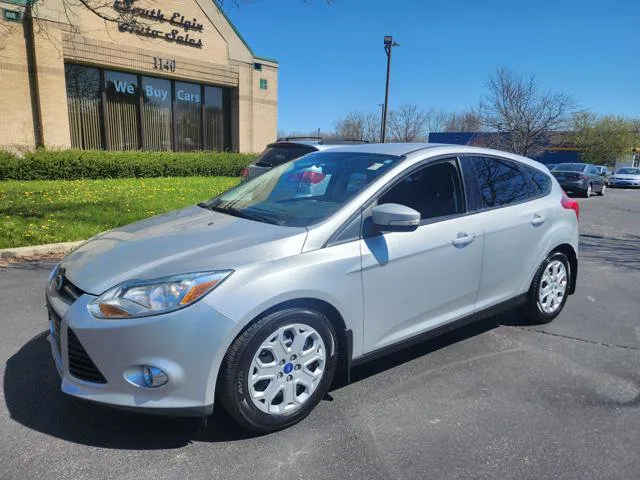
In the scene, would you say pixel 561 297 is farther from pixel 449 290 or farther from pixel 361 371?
pixel 361 371

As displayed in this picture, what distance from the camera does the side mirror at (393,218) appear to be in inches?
114

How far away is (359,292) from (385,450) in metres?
0.89

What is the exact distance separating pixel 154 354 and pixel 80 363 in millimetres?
456

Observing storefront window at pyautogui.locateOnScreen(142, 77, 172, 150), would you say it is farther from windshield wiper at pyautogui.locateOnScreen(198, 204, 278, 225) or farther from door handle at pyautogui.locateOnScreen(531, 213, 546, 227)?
door handle at pyautogui.locateOnScreen(531, 213, 546, 227)

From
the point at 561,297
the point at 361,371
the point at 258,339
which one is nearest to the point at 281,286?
the point at 258,339

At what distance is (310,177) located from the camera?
384 centimetres

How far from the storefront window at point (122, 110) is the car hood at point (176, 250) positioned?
17108 mm

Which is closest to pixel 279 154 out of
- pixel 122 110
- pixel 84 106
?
pixel 84 106

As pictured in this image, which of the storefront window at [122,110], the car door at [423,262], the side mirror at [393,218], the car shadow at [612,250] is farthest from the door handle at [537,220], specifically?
the storefront window at [122,110]

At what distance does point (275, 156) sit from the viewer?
9.09 meters

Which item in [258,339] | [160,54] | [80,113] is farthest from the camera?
[160,54]

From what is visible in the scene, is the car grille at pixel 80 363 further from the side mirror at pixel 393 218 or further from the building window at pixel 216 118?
the building window at pixel 216 118

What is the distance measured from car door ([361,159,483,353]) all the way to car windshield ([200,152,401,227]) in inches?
9.8

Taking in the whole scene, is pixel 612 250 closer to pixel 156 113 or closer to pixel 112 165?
pixel 112 165
